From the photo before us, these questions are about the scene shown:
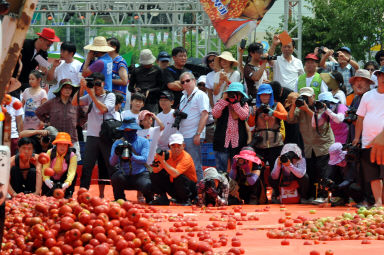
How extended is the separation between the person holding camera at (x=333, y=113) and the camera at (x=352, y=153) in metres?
0.70

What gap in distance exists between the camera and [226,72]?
12484mm

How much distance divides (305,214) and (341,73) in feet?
12.8

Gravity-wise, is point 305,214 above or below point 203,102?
below

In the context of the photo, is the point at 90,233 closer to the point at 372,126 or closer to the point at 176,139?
the point at 372,126

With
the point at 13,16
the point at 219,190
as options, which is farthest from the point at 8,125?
the point at 219,190

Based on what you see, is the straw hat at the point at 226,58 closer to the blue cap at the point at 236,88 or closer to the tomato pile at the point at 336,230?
the blue cap at the point at 236,88

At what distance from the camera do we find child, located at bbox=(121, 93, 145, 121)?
11781mm

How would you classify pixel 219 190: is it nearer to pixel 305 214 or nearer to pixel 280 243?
pixel 305 214

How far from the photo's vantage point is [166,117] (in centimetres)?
1175

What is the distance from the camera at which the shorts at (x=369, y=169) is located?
10025 mm

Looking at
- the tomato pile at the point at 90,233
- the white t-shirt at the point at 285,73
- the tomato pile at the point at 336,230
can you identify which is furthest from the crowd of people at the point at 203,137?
the tomato pile at the point at 90,233

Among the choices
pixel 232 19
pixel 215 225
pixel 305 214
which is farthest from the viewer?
pixel 232 19

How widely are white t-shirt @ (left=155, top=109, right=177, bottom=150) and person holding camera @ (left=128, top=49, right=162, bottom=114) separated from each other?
74 cm

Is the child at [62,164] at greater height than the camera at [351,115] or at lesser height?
lesser
